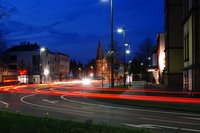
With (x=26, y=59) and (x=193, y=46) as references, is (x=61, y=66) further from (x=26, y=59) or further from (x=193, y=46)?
(x=193, y=46)

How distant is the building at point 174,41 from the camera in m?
67.1

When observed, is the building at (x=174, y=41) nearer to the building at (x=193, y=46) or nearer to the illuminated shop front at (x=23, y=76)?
the building at (x=193, y=46)

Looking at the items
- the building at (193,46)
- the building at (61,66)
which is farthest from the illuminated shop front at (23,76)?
the building at (193,46)

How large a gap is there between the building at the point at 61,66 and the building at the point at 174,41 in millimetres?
108822

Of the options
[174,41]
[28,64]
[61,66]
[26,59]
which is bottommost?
[28,64]

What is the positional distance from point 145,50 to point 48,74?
3614cm

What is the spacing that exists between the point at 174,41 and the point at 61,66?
4673 inches

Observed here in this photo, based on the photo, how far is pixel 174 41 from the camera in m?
67.8

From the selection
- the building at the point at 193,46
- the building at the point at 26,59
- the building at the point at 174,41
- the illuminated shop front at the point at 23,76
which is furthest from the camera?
the building at the point at 26,59

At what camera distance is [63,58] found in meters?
188

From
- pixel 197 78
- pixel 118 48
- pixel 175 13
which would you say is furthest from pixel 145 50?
pixel 197 78

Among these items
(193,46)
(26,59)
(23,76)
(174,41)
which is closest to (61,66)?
(26,59)

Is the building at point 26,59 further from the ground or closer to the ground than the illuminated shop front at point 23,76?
further from the ground

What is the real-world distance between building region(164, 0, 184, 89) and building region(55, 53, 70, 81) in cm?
10882
